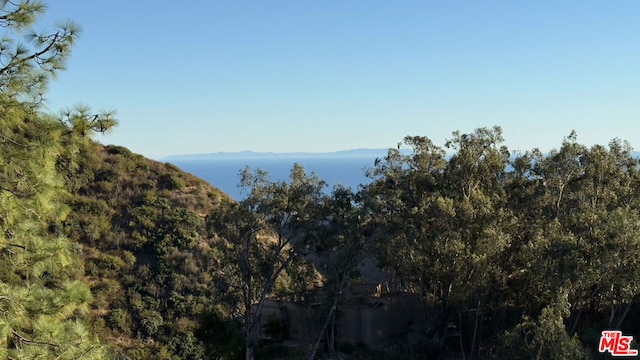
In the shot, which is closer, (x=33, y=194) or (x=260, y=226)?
(x=33, y=194)

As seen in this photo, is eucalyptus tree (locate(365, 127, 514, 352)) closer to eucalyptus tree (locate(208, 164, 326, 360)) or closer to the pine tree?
eucalyptus tree (locate(208, 164, 326, 360))

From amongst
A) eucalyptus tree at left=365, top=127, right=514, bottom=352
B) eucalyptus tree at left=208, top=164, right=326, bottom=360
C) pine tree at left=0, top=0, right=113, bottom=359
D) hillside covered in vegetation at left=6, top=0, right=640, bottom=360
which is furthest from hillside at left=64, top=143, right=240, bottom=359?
pine tree at left=0, top=0, right=113, bottom=359

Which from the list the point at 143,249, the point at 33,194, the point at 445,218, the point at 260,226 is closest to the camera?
the point at 33,194

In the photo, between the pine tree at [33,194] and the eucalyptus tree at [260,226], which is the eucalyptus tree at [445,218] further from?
the pine tree at [33,194]

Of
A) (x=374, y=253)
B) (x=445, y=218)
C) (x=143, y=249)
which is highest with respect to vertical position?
(x=445, y=218)

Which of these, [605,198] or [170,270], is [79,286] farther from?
[170,270]

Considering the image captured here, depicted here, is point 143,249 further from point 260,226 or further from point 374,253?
point 374,253

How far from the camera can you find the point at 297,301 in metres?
18.8

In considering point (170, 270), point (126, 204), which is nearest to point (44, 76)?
point (170, 270)

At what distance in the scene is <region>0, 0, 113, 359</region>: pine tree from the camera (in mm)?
6750

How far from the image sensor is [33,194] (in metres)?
7.01

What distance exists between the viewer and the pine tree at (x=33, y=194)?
6.75 meters

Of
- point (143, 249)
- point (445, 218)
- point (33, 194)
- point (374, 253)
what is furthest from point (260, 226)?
point (143, 249)

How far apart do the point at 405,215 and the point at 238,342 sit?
839 centimetres
